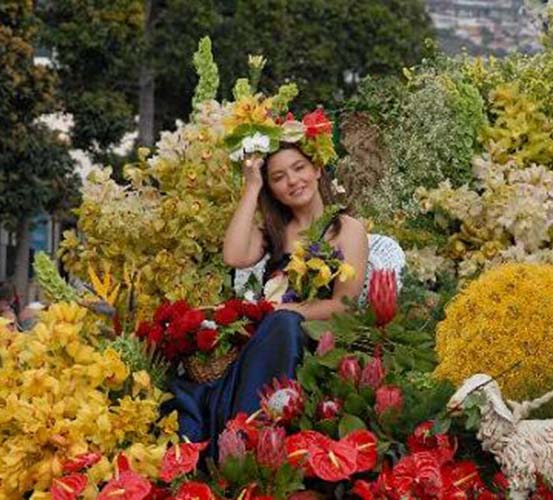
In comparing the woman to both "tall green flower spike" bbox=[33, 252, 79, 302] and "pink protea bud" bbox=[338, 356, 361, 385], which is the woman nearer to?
"pink protea bud" bbox=[338, 356, 361, 385]

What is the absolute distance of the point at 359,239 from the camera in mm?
5008

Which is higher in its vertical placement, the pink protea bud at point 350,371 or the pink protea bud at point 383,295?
the pink protea bud at point 383,295

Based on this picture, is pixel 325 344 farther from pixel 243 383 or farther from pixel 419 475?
pixel 419 475

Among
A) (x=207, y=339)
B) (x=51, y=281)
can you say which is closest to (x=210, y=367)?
(x=207, y=339)

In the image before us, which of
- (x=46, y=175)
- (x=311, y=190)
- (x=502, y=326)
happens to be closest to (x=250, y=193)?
(x=311, y=190)

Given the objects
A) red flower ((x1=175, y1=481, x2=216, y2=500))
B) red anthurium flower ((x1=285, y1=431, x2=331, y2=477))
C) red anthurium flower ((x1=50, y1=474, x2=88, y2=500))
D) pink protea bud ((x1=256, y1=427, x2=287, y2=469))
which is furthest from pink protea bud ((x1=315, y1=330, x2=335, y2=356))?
red anthurium flower ((x1=50, y1=474, x2=88, y2=500))

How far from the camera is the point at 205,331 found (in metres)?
4.51

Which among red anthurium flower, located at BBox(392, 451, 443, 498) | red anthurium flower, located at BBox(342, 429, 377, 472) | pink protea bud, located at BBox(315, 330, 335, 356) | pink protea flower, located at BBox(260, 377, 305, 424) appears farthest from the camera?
pink protea bud, located at BBox(315, 330, 335, 356)

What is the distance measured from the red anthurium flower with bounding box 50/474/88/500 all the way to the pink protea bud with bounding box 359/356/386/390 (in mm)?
801

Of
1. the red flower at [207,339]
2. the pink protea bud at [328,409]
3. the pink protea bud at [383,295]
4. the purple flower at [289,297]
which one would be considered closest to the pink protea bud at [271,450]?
the pink protea bud at [328,409]

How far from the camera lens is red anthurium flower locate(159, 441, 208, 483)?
3594 mm

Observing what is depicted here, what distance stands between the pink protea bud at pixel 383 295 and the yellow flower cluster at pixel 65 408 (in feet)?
2.32

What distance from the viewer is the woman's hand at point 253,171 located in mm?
5215

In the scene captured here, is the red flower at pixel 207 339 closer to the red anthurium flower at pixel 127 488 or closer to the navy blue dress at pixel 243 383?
the navy blue dress at pixel 243 383
